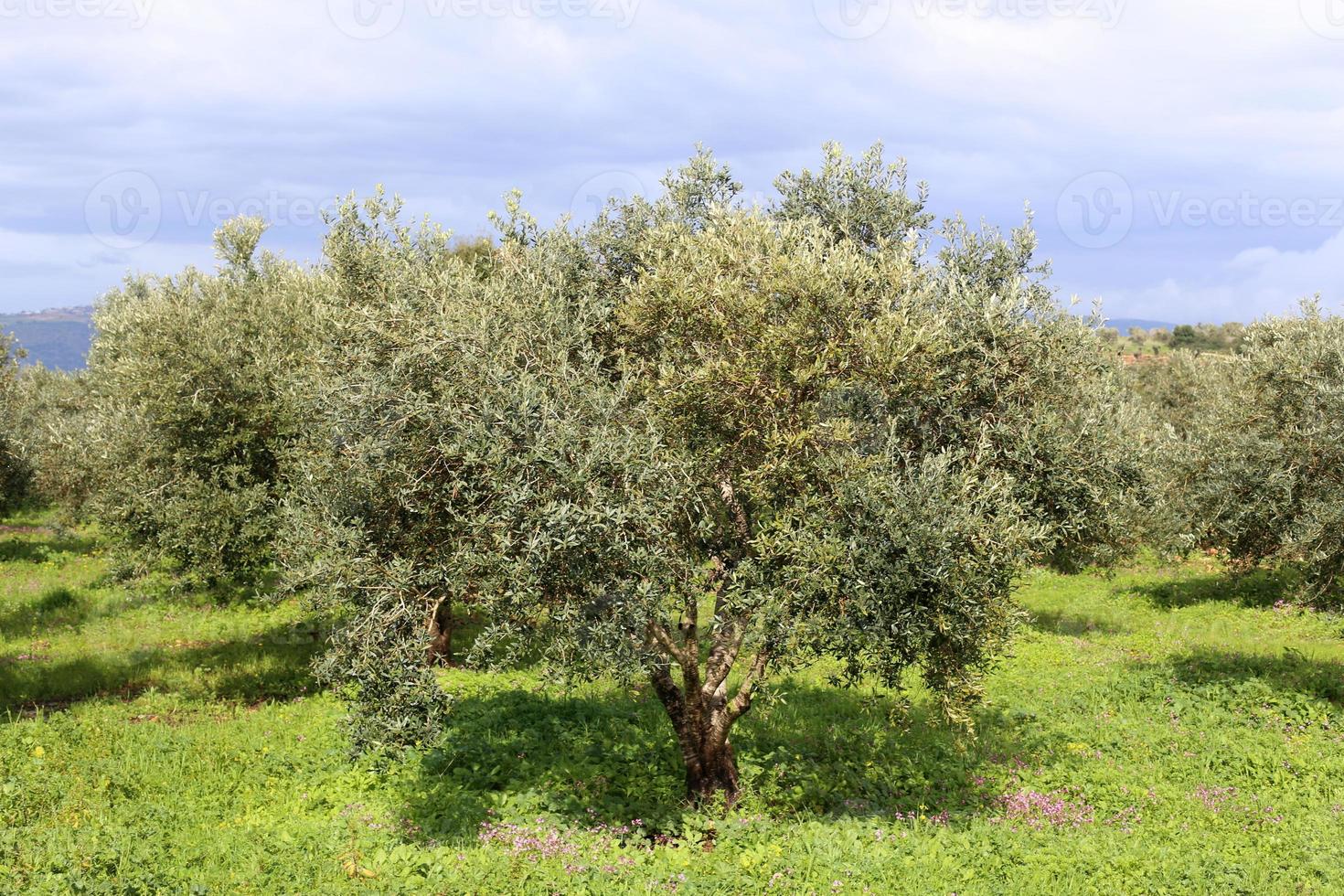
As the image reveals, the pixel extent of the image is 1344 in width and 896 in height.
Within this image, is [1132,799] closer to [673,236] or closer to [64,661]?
[673,236]

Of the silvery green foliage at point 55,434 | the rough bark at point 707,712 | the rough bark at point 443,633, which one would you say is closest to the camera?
the rough bark at point 707,712

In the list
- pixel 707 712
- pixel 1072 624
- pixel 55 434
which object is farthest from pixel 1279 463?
pixel 55 434

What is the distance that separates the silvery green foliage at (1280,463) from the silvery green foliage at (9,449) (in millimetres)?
49353

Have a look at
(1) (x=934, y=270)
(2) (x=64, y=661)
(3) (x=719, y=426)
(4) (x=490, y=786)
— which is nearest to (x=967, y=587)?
(3) (x=719, y=426)

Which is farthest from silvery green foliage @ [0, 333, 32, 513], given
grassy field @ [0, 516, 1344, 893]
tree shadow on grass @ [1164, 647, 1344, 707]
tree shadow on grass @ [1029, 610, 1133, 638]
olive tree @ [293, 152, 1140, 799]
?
tree shadow on grass @ [1164, 647, 1344, 707]

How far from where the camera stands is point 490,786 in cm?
1783

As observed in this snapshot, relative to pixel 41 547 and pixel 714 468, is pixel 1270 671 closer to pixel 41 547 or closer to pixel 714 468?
pixel 714 468

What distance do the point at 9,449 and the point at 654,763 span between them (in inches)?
1569

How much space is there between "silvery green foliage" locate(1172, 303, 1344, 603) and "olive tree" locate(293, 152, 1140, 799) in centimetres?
875

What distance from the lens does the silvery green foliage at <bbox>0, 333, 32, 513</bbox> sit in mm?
41906

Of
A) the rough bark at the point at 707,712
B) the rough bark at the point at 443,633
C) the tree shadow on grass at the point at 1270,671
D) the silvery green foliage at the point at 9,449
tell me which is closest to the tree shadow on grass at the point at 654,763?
the rough bark at the point at 707,712

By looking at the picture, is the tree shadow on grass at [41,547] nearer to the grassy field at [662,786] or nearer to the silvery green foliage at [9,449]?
the silvery green foliage at [9,449]

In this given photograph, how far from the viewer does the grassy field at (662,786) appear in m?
13.9

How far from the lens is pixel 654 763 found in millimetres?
18750
